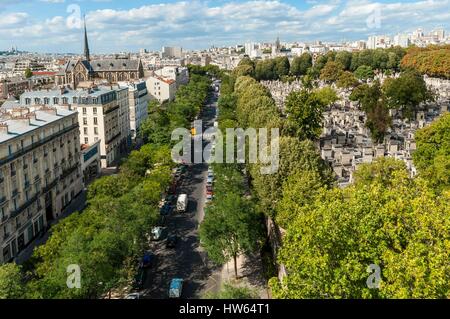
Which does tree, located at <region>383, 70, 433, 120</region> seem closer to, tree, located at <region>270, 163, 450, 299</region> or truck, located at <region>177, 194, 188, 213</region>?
truck, located at <region>177, 194, 188, 213</region>

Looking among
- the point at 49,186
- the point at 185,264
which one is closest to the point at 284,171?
the point at 185,264

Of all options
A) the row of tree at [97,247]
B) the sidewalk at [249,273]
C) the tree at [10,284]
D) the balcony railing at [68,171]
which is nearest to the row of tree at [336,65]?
the balcony railing at [68,171]

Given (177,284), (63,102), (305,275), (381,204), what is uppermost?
(63,102)

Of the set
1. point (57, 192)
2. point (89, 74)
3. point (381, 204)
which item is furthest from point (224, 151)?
point (89, 74)

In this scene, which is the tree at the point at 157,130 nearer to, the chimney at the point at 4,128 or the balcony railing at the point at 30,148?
the balcony railing at the point at 30,148

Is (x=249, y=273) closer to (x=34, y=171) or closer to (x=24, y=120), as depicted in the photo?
(x=34, y=171)

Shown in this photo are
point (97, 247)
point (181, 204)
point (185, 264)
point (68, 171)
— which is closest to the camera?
point (97, 247)
